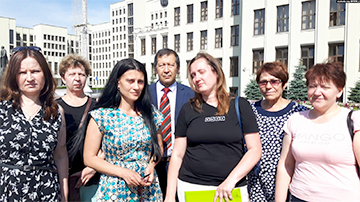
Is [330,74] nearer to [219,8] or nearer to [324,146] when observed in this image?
[324,146]

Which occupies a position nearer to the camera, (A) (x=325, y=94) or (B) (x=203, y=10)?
(A) (x=325, y=94)

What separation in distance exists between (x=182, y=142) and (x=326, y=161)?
1211mm

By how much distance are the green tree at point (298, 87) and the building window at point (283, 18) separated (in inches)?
180

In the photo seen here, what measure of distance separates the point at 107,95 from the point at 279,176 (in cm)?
175

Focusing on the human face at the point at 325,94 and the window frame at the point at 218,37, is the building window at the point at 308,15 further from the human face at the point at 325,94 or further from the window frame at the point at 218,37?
the human face at the point at 325,94

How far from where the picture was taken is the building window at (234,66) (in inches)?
1268

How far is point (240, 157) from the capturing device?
8.66 feet

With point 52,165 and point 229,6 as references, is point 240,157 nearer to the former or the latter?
point 52,165

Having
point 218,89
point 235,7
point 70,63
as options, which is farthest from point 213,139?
point 235,7

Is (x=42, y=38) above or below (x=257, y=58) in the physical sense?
above

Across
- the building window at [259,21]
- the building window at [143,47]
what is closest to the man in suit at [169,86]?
the building window at [259,21]

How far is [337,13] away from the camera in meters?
23.8

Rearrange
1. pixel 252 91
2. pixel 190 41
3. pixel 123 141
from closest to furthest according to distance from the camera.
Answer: pixel 123 141 → pixel 252 91 → pixel 190 41

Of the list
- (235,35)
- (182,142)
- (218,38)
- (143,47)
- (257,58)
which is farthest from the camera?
(143,47)
